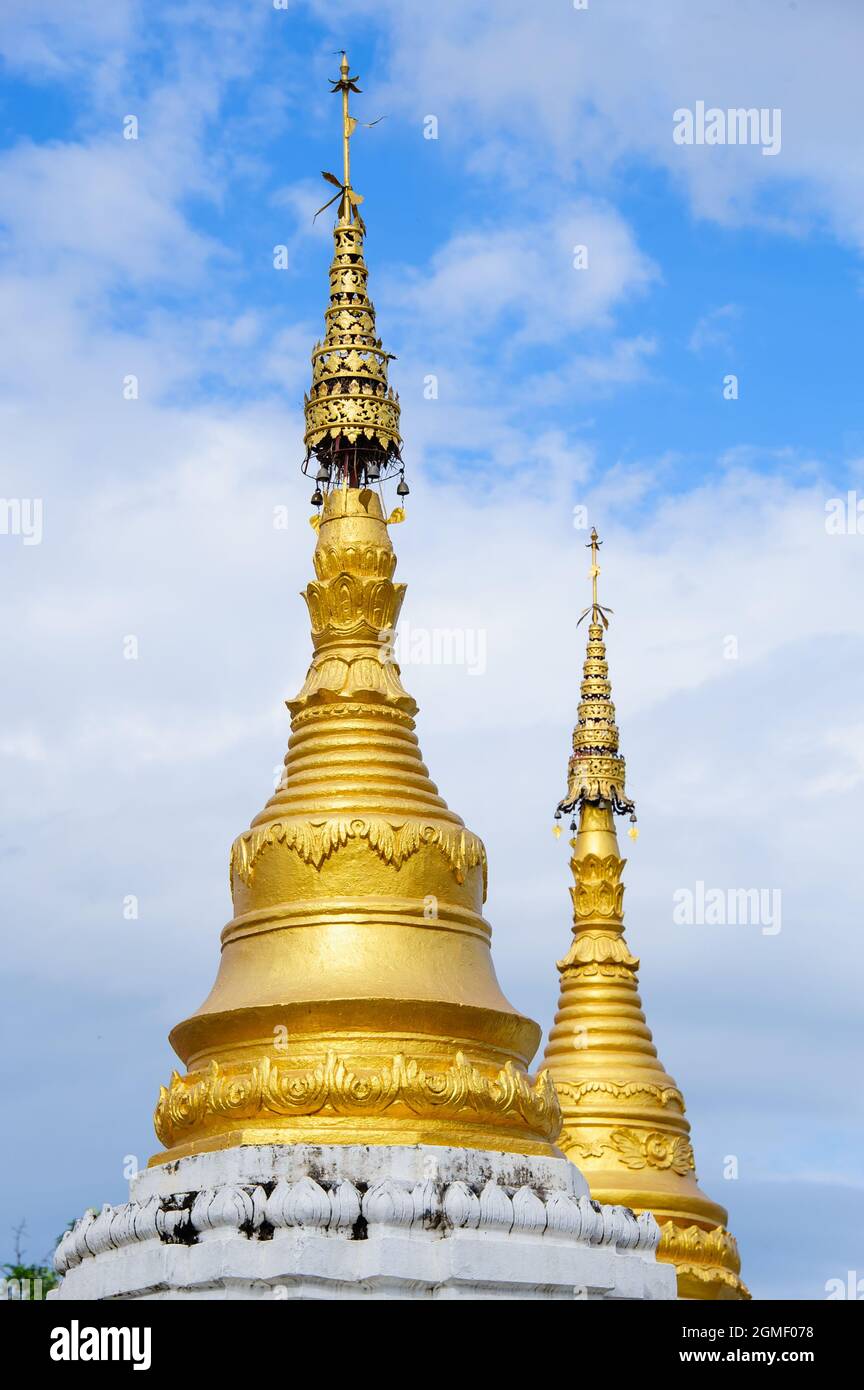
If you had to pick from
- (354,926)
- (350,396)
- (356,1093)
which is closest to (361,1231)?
(356,1093)

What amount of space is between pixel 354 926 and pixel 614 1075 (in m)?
12.8

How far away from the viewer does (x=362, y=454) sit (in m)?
32.0

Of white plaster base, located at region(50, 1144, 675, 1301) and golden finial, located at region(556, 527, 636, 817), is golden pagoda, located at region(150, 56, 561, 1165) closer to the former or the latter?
white plaster base, located at region(50, 1144, 675, 1301)

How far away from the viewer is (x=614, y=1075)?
39781 mm

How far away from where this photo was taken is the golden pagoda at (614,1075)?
124 feet

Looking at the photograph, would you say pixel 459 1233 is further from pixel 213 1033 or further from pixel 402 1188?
pixel 213 1033

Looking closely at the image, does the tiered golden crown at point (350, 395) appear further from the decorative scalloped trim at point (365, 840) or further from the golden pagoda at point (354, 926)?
the decorative scalloped trim at point (365, 840)

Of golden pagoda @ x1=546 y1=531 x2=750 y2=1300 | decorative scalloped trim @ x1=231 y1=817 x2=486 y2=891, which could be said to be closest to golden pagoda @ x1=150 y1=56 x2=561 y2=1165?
decorative scalloped trim @ x1=231 y1=817 x2=486 y2=891

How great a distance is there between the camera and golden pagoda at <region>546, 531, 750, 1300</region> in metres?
37.9

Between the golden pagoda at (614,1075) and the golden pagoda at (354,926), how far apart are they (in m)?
10.2

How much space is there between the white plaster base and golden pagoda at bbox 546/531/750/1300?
11318mm

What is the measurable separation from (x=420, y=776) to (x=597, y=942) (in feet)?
42.1

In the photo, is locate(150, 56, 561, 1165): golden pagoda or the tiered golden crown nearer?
locate(150, 56, 561, 1165): golden pagoda
